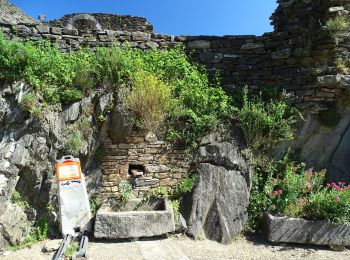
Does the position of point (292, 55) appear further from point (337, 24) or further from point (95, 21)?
point (95, 21)

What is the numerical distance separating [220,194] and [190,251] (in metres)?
1.15

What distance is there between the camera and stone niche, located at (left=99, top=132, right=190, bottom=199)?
5984 mm

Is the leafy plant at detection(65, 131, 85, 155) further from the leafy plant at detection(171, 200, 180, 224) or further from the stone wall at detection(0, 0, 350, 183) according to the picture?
the stone wall at detection(0, 0, 350, 183)

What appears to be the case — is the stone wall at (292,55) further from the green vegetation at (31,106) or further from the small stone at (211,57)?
the green vegetation at (31,106)

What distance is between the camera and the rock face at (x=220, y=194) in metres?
5.63

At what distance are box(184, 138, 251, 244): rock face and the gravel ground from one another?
23 centimetres

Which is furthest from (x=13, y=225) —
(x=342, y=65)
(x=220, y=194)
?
(x=342, y=65)

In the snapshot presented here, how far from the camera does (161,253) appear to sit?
4730 millimetres

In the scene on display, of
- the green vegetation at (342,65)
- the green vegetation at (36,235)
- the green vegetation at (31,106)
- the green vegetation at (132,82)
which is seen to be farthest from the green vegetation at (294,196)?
the green vegetation at (31,106)

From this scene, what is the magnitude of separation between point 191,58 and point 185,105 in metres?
1.42

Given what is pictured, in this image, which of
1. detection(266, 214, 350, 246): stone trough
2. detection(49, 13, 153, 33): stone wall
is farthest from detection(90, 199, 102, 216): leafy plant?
detection(49, 13, 153, 33): stone wall

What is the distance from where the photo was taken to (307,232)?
17.6 ft

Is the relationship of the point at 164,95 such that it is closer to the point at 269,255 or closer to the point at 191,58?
the point at 191,58

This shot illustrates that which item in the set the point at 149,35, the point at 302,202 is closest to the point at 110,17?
Answer: the point at 149,35
